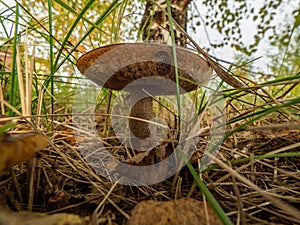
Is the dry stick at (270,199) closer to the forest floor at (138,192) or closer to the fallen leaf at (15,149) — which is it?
the forest floor at (138,192)

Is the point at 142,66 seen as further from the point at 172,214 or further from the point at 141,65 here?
the point at 172,214

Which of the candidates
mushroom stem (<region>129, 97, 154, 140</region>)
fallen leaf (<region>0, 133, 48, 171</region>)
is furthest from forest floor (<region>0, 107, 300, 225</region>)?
mushroom stem (<region>129, 97, 154, 140</region>)

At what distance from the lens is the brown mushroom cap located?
68cm

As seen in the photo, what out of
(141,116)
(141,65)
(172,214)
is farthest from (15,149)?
(141,116)

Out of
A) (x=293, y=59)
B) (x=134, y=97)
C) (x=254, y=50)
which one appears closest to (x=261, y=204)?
(x=134, y=97)

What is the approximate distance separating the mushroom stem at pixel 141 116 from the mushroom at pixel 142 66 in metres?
0.13

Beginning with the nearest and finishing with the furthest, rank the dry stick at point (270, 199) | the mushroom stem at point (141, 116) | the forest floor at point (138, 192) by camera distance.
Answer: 1. the dry stick at point (270, 199)
2. the forest floor at point (138, 192)
3. the mushroom stem at point (141, 116)

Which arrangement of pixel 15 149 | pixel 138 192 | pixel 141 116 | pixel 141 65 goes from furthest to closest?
pixel 141 116 → pixel 141 65 → pixel 138 192 → pixel 15 149

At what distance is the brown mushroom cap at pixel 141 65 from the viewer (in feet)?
2.24

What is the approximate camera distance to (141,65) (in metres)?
0.74

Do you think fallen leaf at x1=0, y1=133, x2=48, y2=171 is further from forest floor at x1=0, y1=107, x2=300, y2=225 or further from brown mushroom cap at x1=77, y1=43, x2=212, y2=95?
brown mushroom cap at x1=77, y1=43, x2=212, y2=95

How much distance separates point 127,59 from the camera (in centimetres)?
71

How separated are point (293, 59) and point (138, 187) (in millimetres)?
2169

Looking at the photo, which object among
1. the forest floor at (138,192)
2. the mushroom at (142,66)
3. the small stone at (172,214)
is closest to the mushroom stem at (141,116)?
the mushroom at (142,66)
